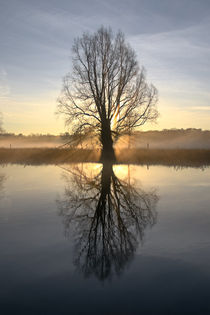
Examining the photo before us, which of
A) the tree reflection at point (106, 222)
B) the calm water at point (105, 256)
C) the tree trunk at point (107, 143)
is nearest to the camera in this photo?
the calm water at point (105, 256)

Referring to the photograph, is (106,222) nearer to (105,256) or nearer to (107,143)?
(105,256)

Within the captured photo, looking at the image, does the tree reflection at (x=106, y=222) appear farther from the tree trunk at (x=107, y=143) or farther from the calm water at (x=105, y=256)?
the tree trunk at (x=107, y=143)

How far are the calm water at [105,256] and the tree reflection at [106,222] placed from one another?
18 millimetres

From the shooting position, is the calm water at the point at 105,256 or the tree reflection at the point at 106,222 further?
the tree reflection at the point at 106,222

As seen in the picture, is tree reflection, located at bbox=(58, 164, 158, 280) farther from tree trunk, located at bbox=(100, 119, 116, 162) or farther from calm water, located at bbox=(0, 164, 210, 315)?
tree trunk, located at bbox=(100, 119, 116, 162)

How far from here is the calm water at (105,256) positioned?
412 cm

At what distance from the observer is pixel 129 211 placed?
8.98 metres

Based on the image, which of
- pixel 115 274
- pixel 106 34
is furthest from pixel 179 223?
pixel 106 34

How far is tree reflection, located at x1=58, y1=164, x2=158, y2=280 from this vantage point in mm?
5336

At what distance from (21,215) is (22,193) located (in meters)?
3.79

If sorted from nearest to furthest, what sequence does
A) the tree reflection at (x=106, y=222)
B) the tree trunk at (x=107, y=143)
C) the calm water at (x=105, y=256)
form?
1. the calm water at (x=105, y=256)
2. the tree reflection at (x=106, y=222)
3. the tree trunk at (x=107, y=143)

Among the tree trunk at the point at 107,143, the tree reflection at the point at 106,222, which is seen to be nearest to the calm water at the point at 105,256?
the tree reflection at the point at 106,222

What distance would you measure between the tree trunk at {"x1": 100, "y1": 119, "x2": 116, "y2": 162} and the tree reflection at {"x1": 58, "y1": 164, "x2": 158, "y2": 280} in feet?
55.9

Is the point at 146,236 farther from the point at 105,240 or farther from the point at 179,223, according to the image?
the point at 179,223
